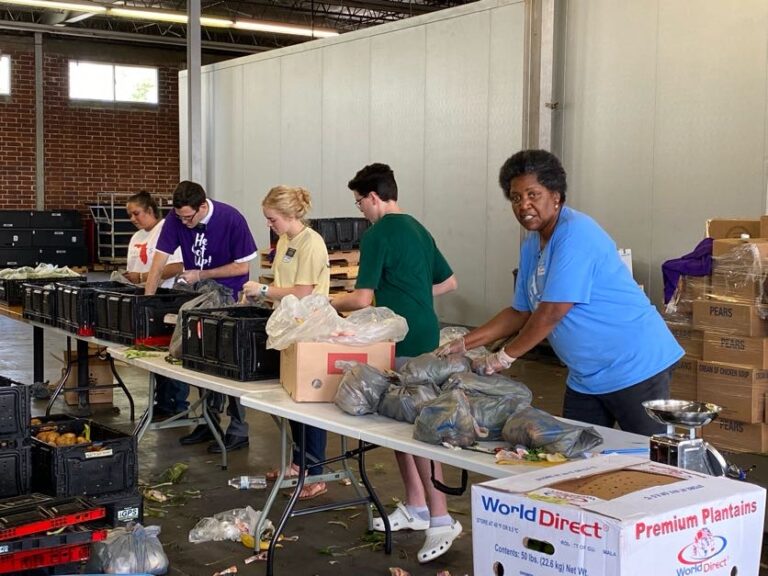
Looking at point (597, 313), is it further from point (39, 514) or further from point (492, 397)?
point (39, 514)

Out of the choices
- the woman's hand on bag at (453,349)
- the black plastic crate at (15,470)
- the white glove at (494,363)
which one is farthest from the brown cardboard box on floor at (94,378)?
the white glove at (494,363)

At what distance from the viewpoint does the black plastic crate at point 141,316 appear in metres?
4.73

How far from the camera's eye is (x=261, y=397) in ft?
11.3

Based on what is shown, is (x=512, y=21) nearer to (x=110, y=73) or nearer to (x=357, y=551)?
(x=357, y=551)

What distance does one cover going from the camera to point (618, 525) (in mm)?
1481

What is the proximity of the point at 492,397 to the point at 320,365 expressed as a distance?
0.77 metres

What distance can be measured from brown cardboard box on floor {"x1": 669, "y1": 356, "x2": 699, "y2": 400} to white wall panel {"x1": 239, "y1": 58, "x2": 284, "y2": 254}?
7661 mm

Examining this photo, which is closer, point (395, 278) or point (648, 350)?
point (648, 350)

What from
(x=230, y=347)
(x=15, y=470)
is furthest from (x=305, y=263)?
(x=15, y=470)

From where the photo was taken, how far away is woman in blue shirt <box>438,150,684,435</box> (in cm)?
278

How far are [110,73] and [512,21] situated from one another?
1052 centimetres

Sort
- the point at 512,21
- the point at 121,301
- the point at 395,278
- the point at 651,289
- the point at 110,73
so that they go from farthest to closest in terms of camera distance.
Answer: the point at 110,73 < the point at 512,21 < the point at 651,289 < the point at 121,301 < the point at 395,278

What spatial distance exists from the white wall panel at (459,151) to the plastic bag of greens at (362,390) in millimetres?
6202

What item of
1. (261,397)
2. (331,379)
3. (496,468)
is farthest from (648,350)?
(261,397)
